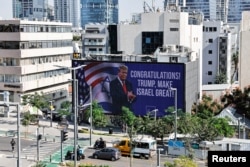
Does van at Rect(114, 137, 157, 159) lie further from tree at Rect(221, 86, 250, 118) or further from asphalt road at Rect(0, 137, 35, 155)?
tree at Rect(221, 86, 250, 118)

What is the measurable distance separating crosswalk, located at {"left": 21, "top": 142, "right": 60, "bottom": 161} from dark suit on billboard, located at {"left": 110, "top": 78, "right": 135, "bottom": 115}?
31.2 ft

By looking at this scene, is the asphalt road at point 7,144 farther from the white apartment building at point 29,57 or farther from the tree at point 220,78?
the tree at point 220,78

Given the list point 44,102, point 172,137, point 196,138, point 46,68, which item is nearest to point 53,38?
point 46,68

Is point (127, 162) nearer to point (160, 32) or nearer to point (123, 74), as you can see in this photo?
point (123, 74)

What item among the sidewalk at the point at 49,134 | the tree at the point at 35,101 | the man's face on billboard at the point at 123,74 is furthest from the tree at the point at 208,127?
the tree at the point at 35,101

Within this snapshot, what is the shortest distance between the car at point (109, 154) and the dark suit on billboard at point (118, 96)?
12926 millimetres

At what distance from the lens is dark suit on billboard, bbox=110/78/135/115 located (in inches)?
1869

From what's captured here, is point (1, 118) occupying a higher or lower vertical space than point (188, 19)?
lower

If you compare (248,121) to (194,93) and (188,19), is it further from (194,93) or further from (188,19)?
(188,19)

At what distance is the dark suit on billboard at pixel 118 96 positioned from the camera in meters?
47.5

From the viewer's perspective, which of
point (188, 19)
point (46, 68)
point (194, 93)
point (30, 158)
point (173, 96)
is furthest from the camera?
point (188, 19)

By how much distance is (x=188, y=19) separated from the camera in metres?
66.6

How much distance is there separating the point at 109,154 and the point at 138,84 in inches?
535

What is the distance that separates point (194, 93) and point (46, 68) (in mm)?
19403
